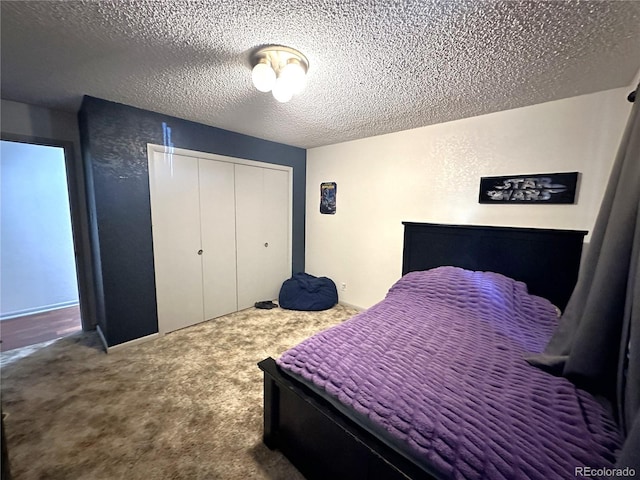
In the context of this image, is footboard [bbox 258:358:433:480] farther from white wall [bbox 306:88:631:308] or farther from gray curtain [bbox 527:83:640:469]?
white wall [bbox 306:88:631:308]

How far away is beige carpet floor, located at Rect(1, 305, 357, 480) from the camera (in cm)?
137

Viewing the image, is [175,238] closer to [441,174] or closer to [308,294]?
[308,294]

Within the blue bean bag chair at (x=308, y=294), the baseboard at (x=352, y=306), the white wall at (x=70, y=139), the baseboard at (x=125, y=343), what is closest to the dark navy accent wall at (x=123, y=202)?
the baseboard at (x=125, y=343)

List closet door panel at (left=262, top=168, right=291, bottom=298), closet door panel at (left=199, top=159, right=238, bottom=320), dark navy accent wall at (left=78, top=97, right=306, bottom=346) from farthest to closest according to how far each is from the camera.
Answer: closet door panel at (left=262, top=168, right=291, bottom=298), closet door panel at (left=199, top=159, right=238, bottom=320), dark navy accent wall at (left=78, top=97, right=306, bottom=346)

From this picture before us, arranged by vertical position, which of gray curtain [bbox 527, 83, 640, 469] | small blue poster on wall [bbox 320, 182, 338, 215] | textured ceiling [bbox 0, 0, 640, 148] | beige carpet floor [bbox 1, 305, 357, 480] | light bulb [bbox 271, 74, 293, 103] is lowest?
beige carpet floor [bbox 1, 305, 357, 480]

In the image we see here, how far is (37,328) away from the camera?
2.88m

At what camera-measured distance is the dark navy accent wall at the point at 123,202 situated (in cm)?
224

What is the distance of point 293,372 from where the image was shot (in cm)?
133

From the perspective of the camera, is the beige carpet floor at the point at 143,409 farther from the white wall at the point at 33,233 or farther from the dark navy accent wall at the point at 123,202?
the white wall at the point at 33,233

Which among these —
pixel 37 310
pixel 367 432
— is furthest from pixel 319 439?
pixel 37 310

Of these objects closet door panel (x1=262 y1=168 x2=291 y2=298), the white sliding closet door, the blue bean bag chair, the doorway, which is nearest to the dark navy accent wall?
the white sliding closet door

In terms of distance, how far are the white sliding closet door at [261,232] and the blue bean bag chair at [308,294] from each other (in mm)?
333

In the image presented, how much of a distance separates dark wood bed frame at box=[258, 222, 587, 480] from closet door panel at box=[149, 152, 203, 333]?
5.93ft

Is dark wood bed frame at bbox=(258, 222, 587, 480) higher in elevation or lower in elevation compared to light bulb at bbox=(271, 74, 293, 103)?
lower
